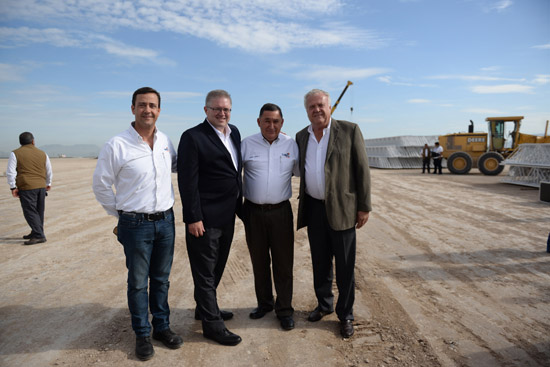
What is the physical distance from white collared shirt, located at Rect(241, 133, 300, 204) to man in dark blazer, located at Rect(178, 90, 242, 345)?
0.55ft

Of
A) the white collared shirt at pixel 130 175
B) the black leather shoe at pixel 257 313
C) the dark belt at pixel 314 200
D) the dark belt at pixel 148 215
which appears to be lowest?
the black leather shoe at pixel 257 313

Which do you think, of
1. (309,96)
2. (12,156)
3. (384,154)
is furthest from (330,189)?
(384,154)

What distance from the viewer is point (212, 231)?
301 cm

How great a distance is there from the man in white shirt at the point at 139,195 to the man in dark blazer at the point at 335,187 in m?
1.31

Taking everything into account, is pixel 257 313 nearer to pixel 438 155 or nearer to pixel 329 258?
pixel 329 258

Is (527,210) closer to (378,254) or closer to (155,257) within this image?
(378,254)

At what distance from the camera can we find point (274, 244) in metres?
3.28

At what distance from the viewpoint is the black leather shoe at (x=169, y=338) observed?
2850mm

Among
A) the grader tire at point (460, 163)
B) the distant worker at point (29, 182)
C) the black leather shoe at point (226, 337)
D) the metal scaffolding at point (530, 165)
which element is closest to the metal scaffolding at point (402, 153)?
the grader tire at point (460, 163)

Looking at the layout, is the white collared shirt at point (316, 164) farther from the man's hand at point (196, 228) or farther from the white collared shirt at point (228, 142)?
the man's hand at point (196, 228)

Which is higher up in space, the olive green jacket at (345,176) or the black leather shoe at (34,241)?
the olive green jacket at (345,176)

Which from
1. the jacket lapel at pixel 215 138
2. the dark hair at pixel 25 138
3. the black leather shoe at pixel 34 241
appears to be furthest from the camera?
the dark hair at pixel 25 138

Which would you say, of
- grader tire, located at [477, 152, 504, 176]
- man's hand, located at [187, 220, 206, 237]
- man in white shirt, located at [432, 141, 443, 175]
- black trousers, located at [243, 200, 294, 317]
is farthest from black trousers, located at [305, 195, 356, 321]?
man in white shirt, located at [432, 141, 443, 175]

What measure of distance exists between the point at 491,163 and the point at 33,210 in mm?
19008
